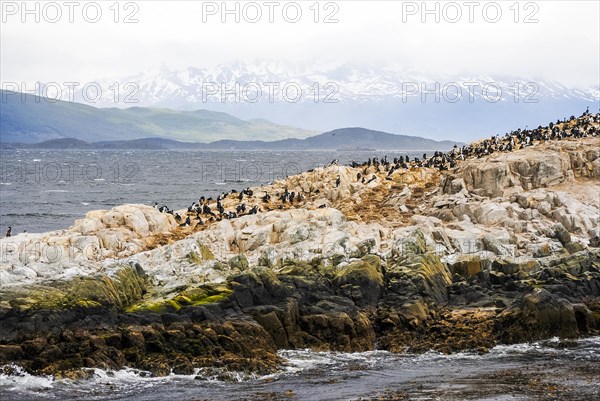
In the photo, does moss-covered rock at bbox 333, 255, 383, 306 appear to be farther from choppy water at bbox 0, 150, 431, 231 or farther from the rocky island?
choppy water at bbox 0, 150, 431, 231

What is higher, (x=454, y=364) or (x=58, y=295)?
(x=58, y=295)

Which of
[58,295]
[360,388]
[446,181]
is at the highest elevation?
[446,181]

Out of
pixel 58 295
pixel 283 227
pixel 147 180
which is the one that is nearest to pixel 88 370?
pixel 58 295

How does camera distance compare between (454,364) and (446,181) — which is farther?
(446,181)

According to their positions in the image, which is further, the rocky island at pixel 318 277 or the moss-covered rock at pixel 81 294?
the moss-covered rock at pixel 81 294

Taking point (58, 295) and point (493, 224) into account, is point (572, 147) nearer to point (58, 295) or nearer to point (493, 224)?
point (493, 224)

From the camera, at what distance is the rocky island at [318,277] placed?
1019 inches

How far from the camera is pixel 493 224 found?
36.9 meters

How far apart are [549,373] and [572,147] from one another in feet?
75.0

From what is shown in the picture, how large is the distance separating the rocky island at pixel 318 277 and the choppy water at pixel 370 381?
0.73m
